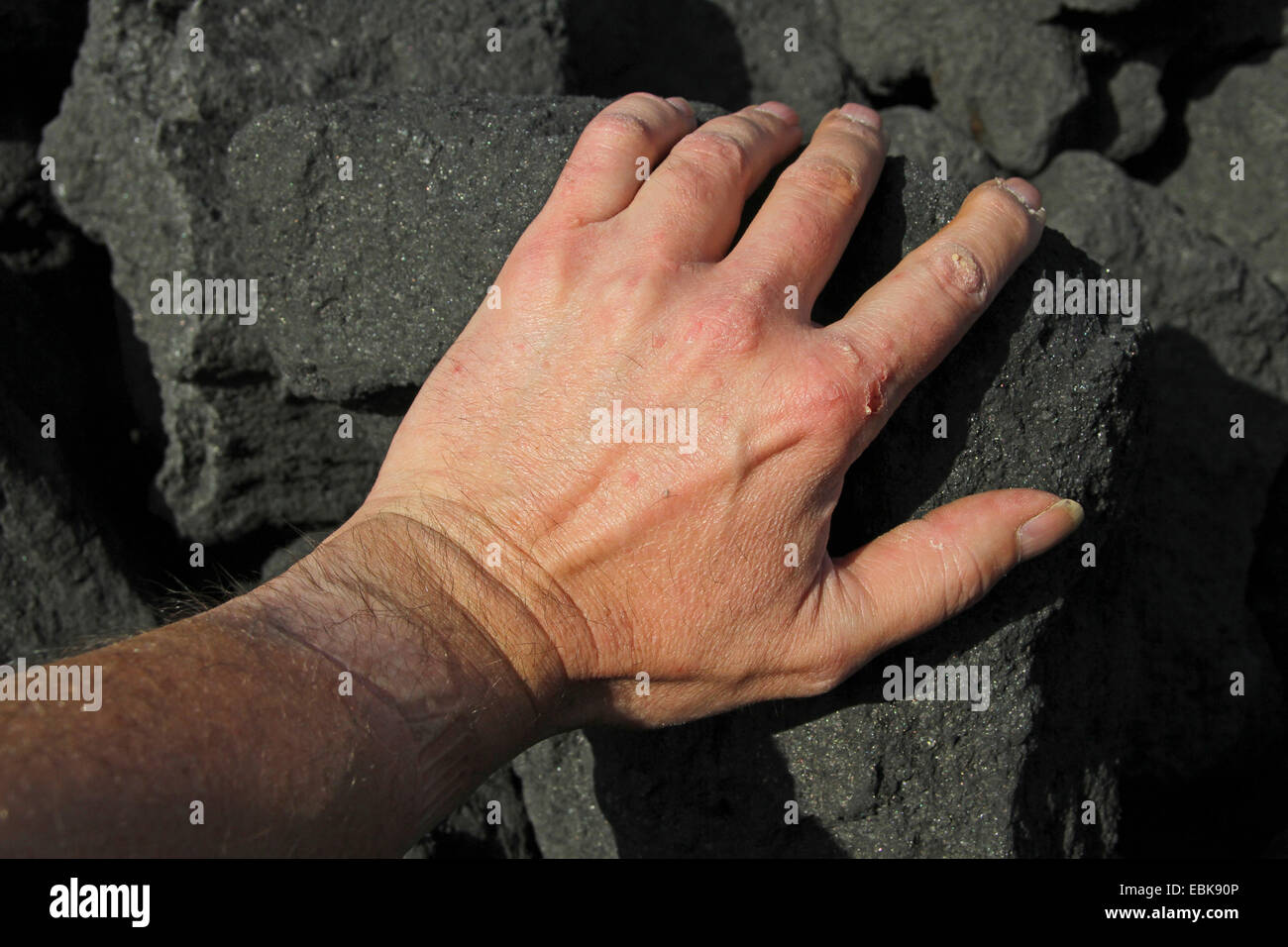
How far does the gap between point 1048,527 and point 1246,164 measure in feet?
5.59

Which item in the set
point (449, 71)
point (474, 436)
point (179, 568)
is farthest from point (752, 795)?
point (449, 71)

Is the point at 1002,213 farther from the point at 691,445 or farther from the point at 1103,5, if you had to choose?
the point at 1103,5

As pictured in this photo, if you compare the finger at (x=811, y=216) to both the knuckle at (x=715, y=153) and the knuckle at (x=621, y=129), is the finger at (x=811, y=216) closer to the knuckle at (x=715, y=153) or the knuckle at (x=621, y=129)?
the knuckle at (x=715, y=153)

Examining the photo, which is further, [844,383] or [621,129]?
[621,129]

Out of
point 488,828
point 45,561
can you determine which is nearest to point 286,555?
point 45,561

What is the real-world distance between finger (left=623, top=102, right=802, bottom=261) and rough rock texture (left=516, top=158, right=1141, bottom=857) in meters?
0.22

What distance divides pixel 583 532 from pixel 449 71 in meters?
1.23

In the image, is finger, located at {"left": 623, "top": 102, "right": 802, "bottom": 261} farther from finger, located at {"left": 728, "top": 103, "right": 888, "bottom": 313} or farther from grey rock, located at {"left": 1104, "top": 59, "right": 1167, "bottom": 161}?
grey rock, located at {"left": 1104, "top": 59, "right": 1167, "bottom": 161}

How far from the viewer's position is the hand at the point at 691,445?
163 cm

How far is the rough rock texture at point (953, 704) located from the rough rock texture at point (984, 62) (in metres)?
1.03

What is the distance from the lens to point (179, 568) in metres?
2.59

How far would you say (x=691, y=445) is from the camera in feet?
5.36

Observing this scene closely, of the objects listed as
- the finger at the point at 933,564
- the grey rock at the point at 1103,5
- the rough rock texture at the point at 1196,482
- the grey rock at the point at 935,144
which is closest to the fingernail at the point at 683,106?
the finger at the point at 933,564

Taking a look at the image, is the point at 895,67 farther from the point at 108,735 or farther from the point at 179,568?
the point at 108,735
